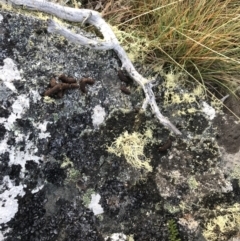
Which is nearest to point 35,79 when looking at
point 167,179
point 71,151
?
point 71,151

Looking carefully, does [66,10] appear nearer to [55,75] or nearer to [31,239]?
[55,75]

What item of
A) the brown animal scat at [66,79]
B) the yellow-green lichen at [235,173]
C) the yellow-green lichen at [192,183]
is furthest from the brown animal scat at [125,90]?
the yellow-green lichen at [235,173]

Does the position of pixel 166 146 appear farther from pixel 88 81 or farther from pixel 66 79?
pixel 66 79

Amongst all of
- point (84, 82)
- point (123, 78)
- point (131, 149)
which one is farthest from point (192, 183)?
point (84, 82)

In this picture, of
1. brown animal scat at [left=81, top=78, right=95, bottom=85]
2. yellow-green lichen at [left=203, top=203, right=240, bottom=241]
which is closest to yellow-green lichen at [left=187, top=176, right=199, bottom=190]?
yellow-green lichen at [left=203, top=203, right=240, bottom=241]

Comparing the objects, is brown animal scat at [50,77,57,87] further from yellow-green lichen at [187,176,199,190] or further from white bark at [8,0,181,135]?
yellow-green lichen at [187,176,199,190]
